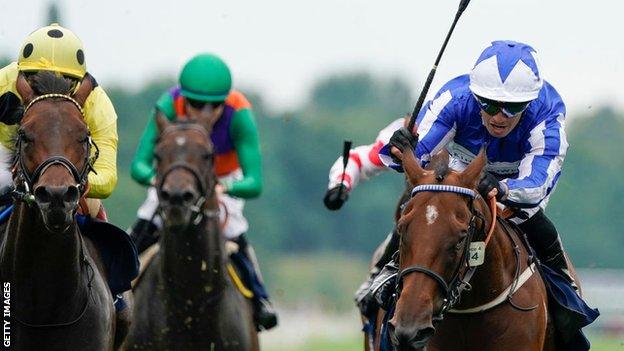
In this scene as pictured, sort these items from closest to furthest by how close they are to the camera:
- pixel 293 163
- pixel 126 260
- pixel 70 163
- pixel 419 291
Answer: pixel 419 291, pixel 70 163, pixel 126 260, pixel 293 163

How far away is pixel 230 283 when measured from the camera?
1136 centimetres

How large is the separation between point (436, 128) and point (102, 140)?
1.90 metres

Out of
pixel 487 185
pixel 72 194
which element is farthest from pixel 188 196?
pixel 487 185

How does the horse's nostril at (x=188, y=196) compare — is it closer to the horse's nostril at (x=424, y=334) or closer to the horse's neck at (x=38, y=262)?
the horse's neck at (x=38, y=262)

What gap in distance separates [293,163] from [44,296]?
5964 cm

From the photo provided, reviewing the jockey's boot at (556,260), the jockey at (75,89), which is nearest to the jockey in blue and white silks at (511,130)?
the jockey's boot at (556,260)

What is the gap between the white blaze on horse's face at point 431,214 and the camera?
793 centimetres

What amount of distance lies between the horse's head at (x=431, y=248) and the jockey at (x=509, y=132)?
46 centimetres

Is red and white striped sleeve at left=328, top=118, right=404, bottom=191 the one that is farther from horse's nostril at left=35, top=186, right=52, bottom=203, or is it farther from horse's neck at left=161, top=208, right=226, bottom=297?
horse's nostril at left=35, top=186, right=52, bottom=203

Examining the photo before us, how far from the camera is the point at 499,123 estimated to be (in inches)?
355

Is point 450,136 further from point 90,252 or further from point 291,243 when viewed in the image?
point 291,243

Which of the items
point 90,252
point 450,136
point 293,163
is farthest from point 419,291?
point 293,163

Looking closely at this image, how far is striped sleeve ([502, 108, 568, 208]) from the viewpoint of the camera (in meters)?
8.73

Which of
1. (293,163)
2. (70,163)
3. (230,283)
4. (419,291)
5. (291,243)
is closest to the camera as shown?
(419,291)
